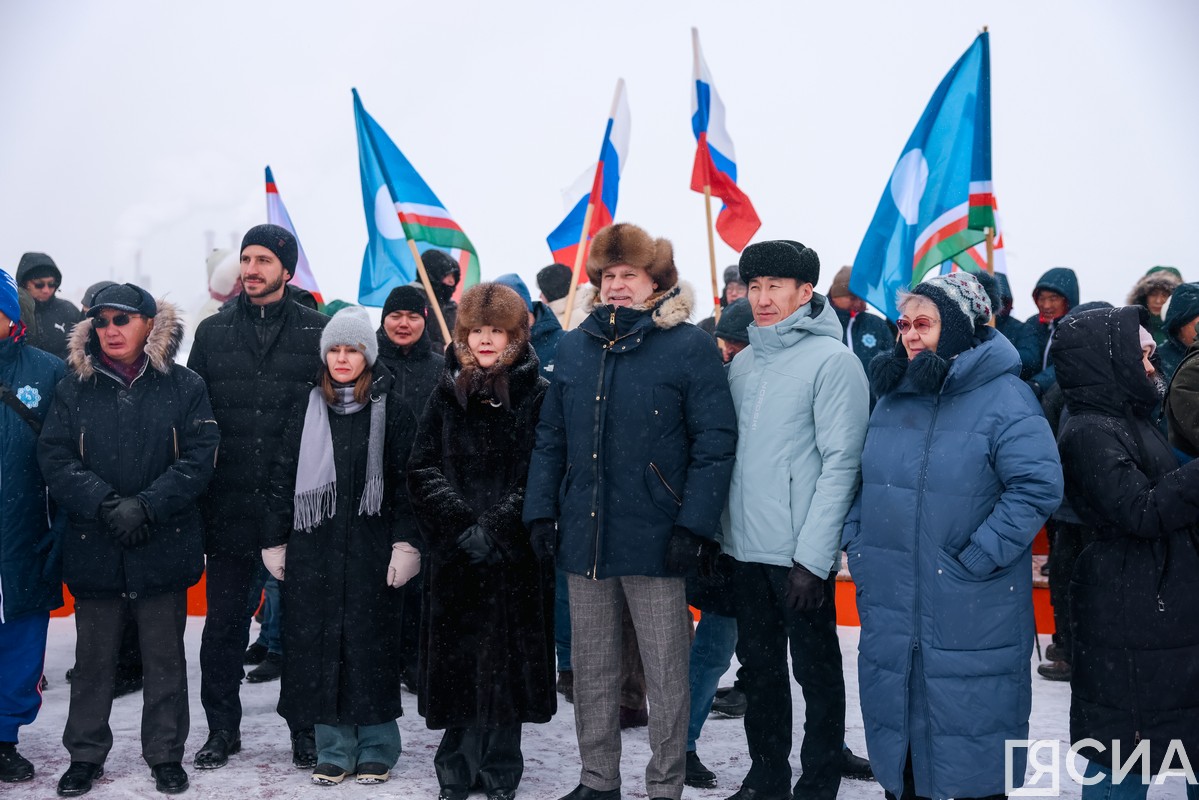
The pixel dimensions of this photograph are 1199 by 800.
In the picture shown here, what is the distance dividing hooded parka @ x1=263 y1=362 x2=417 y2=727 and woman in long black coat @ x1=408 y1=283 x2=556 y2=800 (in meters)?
0.23

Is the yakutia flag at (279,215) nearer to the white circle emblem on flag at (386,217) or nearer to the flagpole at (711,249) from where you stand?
the white circle emblem on flag at (386,217)

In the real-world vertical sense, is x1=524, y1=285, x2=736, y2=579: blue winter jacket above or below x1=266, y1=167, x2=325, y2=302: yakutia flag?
below

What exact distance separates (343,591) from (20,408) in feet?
5.18

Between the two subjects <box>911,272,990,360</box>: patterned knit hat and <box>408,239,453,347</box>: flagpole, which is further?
<box>408,239,453,347</box>: flagpole

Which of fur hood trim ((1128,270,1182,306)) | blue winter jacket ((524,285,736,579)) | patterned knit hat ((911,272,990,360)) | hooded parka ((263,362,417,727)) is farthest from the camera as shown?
fur hood trim ((1128,270,1182,306))

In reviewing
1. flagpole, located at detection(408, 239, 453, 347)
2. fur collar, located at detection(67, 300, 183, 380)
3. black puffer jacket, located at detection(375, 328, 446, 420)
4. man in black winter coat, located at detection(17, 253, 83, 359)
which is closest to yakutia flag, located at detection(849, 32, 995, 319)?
flagpole, located at detection(408, 239, 453, 347)

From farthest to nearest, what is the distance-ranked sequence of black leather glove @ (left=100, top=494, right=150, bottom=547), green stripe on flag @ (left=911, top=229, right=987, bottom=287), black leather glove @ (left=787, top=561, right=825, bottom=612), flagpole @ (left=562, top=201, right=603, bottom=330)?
flagpole @ (left=562, top=201, right=603, bottom=330)
green stripe on flag @ (left=911, top=229, right=987, bottom=287)
black leather glove @ (left=100, top=494, right=150, bottom=547)
black leather glove @ (left=787, top=561, right=825, bottom=612)

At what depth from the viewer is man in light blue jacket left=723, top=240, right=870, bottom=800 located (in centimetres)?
369

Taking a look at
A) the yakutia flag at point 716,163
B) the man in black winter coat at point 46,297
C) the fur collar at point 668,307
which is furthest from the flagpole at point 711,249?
the man in black winter coat at point 46,297

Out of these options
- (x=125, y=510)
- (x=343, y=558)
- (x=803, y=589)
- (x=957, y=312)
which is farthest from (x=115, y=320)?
(x=957, y=312)

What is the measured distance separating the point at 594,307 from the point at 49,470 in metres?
2.27

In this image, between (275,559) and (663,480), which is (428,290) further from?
(663,480)

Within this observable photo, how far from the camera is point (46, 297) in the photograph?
7340 mm

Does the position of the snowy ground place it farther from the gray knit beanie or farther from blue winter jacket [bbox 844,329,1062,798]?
the gray knit beanie
